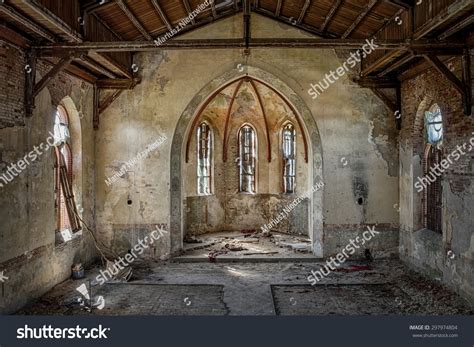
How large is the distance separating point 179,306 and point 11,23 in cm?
572

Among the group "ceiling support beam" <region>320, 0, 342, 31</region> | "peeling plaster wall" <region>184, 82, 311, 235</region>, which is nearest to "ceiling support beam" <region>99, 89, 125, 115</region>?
"peeling plaster wall" <region>184, 82, 311, 235</region>

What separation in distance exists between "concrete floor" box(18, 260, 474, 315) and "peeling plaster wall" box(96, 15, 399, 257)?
59.1 inches

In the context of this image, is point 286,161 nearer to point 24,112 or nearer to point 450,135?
point 450,135

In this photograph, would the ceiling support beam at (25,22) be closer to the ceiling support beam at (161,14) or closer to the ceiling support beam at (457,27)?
the ceiling support beam at (161,14)

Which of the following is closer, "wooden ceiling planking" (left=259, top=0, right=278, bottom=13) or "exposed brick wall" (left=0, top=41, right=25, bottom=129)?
"exposed brick wall" (left=0, top=41, right=25, bottom=129)

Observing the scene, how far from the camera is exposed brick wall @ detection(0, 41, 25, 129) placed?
7.30 metres

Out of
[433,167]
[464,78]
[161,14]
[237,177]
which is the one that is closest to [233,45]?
[161,14]

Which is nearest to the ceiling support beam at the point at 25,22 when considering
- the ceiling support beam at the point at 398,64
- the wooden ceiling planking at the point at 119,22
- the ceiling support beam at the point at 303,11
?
the wooden ceiling planking at the point at 119,22

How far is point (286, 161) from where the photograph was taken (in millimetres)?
16641

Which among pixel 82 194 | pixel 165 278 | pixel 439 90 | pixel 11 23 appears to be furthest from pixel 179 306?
pixel 439 90

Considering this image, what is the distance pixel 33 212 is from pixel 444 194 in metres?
8.26

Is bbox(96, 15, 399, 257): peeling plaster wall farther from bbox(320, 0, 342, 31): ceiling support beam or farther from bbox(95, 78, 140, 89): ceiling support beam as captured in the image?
bbox(320, 0, 342, 31): ceiling support beam

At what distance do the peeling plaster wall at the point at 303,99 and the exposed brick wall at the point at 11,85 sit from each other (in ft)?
12.8

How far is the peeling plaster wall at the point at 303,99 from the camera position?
1158cm
